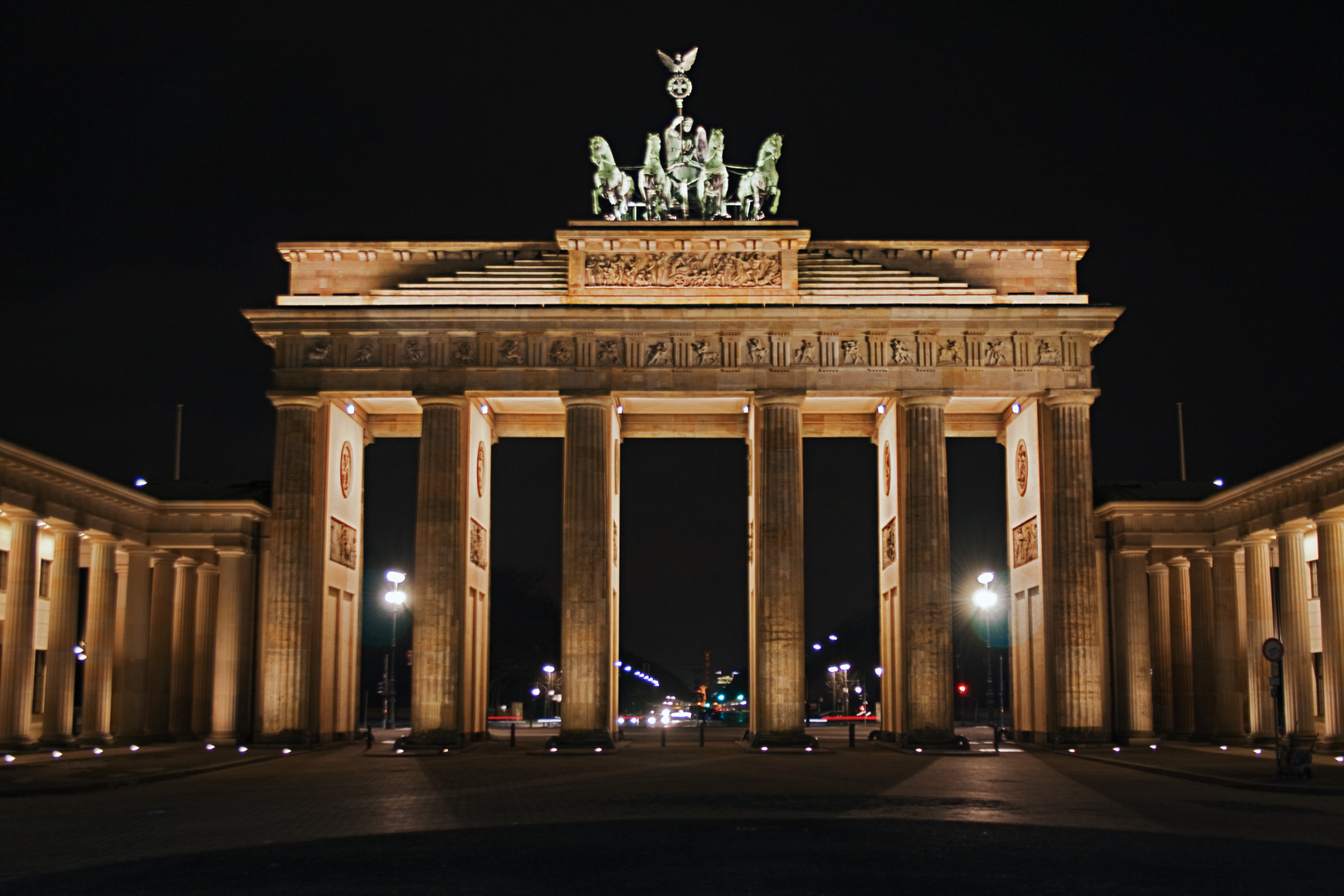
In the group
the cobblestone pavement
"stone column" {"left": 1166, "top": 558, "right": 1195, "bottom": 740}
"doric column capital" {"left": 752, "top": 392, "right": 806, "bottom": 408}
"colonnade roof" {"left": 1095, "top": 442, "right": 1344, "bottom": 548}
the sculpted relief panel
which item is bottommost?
the cobblestone pavement

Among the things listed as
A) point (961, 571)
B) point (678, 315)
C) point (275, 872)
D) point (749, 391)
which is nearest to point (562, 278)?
point (678, 315)

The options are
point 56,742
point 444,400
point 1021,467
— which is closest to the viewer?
point 56,742

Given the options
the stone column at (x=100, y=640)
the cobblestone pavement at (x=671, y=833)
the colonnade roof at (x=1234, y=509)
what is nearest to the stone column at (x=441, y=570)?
the stone column at (x=100, y=640)

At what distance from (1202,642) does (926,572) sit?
11.9 metres

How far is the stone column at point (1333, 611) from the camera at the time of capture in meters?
41.3

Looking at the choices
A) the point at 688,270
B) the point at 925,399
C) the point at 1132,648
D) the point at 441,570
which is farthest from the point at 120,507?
the point at 1132,648

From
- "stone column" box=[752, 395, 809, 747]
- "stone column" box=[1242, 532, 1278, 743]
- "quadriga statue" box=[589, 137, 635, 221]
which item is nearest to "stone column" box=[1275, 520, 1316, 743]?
"stone column" box=[1242, 532, 1278, 743]

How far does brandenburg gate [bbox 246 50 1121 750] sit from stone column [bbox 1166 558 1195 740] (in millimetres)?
6356

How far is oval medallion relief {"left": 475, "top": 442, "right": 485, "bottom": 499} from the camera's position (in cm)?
5141

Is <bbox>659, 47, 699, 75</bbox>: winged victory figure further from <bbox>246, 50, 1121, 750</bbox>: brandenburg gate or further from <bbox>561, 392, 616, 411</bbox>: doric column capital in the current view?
<bbox>561, 392, 616, 411</bbox>: doric column capital

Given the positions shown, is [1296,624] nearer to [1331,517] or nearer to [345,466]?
[1331,517]

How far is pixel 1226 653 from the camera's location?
5066 cm

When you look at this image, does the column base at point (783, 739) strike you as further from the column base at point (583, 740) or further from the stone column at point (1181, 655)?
the stone column at point (1181, 655)

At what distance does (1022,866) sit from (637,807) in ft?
31.2
